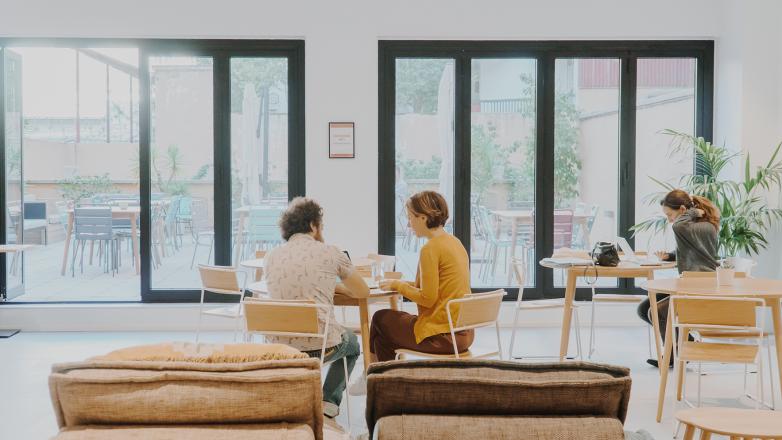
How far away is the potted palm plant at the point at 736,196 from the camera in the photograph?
7105 mm

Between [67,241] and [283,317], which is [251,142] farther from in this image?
[283,317]

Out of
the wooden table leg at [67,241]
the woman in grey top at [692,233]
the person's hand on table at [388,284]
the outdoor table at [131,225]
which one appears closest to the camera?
the person's hand on table at [388,284]

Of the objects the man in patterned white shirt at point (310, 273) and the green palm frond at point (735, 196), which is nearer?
the man in patterned white shirt at point (310, 273)

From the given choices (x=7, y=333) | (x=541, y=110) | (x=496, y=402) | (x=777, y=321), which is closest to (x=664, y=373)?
(x=777, y=321)

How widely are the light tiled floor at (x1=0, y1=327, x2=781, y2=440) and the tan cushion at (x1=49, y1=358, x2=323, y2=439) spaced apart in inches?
100

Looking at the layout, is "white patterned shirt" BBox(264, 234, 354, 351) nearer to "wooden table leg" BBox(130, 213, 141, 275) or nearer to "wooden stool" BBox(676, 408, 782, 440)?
"wooden stool" BBox(676, 408, 782, 440)

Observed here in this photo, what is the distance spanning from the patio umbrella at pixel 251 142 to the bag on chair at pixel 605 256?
334 cm

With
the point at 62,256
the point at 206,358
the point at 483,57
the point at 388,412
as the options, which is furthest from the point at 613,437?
the point at 62,256

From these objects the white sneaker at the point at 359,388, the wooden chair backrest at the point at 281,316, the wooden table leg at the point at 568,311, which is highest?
the wooden chair backrest at the point at 281,316

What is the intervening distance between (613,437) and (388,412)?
1.79 ft

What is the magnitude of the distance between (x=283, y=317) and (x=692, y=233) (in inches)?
122

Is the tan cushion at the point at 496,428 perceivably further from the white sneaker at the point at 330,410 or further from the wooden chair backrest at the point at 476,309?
the white sneaker at the point at 330,410

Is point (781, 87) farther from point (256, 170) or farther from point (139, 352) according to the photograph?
point (139, 352)

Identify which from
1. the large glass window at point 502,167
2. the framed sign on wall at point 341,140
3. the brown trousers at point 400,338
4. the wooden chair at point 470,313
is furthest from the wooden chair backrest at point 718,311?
the framed sign on wall at point 341,140
